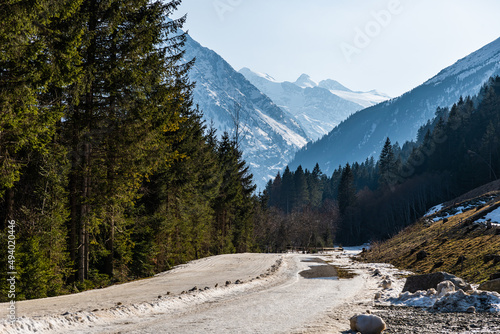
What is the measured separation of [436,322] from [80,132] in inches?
492

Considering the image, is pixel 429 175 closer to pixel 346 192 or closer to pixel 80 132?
pixel 346 192

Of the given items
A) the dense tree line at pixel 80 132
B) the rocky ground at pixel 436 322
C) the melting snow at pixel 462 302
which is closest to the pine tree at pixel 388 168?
the dense tree line at pixel 80 132

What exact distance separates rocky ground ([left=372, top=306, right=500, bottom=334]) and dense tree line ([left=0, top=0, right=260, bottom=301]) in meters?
10.00

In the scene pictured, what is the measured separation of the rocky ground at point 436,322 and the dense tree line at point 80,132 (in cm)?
1000

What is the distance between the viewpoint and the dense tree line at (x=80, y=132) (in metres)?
9.93

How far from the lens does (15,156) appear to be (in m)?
11.7

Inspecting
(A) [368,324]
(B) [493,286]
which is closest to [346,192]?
(B) [493,286]

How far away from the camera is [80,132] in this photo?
534 inches

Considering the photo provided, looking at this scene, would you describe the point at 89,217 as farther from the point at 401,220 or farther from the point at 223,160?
the point at 401,220

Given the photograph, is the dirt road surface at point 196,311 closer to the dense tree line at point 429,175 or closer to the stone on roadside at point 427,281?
the stone on roadside at point 427,281

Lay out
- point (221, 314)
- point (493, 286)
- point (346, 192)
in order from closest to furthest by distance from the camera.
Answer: point (221, 314) → point (493, 286) → point (346, 192)

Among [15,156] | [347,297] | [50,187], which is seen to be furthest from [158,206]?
[347,297]

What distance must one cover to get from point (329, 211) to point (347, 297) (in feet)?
390

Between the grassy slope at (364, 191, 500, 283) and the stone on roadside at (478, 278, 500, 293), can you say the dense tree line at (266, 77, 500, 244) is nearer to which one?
the grassy slope at (364, 191, 500, 283)
